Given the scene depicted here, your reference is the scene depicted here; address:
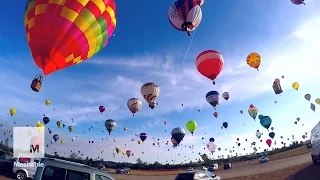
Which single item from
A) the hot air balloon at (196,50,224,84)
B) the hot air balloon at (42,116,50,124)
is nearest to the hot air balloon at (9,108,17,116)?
the hot air balloon at (42,116,50,124)

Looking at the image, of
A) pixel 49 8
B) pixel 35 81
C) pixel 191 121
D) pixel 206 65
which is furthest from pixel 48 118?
pixel 49 8

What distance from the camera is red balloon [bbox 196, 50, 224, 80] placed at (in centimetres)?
2541

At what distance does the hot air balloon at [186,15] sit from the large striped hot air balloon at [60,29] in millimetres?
6911

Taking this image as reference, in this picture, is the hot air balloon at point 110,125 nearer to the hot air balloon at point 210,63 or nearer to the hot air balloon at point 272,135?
the hot air balloon at point 210,63

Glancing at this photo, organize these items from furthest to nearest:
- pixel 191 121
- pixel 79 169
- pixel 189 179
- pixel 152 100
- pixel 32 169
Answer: pixel 191 121
pixel 152 100
pixel 32 169
pixel 189 179
pixel 79 169

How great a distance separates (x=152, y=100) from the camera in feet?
105

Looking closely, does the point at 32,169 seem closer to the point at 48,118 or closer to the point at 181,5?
the point at 181,5

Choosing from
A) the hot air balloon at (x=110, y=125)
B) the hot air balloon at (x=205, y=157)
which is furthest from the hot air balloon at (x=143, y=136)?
Answer: the hot air balloon at (x=205, y=157)

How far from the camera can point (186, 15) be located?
22219mm

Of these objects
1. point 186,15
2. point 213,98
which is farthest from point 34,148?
point 186,15

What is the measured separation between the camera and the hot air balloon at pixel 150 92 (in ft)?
103

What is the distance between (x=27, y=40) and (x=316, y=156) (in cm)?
2500

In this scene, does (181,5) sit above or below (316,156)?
above

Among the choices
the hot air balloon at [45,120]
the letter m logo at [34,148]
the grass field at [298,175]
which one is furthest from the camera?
the hot air balloon at [45,120]
